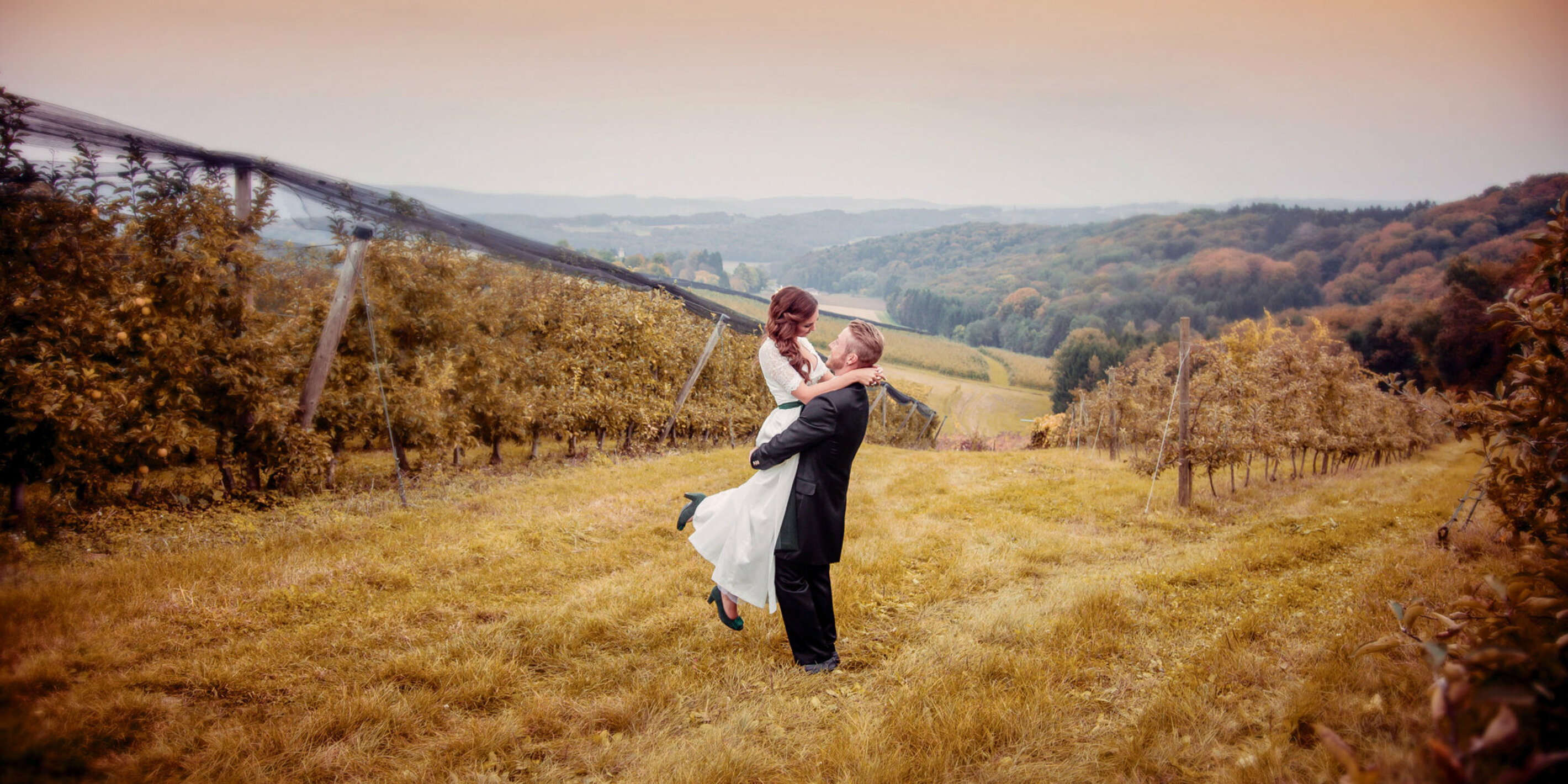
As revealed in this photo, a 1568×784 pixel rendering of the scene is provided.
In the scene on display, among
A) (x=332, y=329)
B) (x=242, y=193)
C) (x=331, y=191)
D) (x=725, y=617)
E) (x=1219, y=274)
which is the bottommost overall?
(x=725, y=617)

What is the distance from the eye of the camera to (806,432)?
3711 mm

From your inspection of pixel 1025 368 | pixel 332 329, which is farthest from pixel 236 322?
pixel 1025 368

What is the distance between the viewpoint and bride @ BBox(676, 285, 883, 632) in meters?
3.90

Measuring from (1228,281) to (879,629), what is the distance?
117 m

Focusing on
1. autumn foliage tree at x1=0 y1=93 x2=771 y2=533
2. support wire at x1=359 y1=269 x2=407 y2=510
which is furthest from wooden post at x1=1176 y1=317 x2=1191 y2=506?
support wire at x1=359 y1=269 x2=407 y2=510

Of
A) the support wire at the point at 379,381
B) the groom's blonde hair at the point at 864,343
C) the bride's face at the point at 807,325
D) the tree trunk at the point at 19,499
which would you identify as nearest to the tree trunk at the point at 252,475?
the support wire at the point at 379,381

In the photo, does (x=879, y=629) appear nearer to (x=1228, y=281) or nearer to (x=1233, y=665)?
(x=1233, y=665)

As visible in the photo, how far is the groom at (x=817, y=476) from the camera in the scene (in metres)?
3.74

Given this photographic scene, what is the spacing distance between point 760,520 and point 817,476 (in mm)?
452

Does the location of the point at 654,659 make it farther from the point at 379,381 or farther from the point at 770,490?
the point at 379,381

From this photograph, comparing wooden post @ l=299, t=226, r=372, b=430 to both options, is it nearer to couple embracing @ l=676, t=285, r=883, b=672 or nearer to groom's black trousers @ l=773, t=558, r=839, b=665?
couple embracing @ l=676, t=285, r=883, b=672

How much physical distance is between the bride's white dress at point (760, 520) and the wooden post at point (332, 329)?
6.06 meters

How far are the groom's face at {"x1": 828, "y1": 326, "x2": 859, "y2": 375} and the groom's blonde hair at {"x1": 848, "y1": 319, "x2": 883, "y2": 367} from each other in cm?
2

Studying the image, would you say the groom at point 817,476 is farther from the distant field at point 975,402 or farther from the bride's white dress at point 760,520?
A: the distant field at point 975,402
